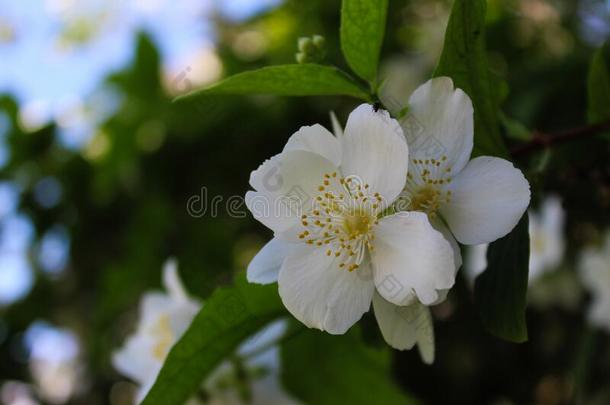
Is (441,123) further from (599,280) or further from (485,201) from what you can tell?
(599,280)

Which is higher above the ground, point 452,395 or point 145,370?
point 145,370

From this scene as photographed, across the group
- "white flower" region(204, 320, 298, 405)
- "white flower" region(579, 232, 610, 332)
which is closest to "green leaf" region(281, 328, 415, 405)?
"white flower" region(204, 320, 298, 405)

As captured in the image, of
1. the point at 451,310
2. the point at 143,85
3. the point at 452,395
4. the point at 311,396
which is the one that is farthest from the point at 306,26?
the point at 311,396

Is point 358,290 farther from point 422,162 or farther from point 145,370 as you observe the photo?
point 145,370

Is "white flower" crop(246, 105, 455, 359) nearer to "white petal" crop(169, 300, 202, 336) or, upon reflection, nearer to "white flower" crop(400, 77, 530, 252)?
"white flower" crop(400, 77, 530, 252)

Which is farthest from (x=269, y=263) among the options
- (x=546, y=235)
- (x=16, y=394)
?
(x=16, y=394)

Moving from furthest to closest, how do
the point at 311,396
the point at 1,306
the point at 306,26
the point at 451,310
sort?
the point at 1,306 < the point at 306,26 < the point at 451,310 < the point at 311,396
